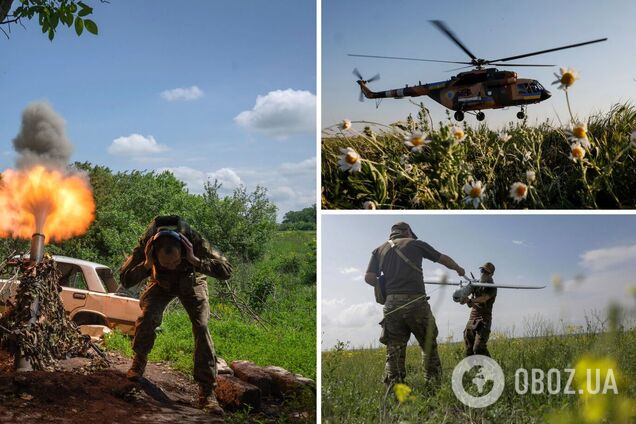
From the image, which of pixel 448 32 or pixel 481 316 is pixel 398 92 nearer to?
pixel 448 32

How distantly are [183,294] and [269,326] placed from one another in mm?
771

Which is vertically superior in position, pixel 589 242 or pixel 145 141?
pixel 145 141

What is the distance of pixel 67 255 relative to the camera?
4.98 metres

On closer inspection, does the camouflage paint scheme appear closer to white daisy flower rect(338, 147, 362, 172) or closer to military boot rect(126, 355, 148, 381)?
white daisy flower rect(338, 147, 362, 172)

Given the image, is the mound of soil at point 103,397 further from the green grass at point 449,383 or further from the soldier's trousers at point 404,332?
the soldier's trousers at point 404,332

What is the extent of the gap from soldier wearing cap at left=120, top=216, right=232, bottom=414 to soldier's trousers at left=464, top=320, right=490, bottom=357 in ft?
5.60

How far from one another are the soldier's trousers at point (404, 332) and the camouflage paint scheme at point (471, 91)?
1.11 metres

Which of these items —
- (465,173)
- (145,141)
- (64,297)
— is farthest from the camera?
(145,141)

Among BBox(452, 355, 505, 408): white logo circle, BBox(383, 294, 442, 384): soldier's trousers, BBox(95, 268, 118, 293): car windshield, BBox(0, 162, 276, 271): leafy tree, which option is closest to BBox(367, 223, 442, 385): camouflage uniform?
BBox(383, 294, 442, 384): soldier's trousers

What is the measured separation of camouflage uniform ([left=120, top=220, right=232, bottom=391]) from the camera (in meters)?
4.77

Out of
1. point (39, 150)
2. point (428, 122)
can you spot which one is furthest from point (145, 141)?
point (428, 122)

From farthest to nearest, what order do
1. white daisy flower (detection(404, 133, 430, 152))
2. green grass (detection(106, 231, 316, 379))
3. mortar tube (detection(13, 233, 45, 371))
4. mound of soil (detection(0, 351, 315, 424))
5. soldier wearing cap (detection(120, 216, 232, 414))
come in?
green grass (detection(106, 231, 316, 379))
soldier wearing cap (detection(120, 216, 232, 414))
mortar tube (detection(13, 233, 45, 371))
mound of soil (detection(0, 351, 315, 424))
white daisy flower (detection(404, 133, 430, 152))

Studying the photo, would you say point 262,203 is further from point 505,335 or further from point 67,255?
point 505,335

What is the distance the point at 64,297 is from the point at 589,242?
10.8ft
